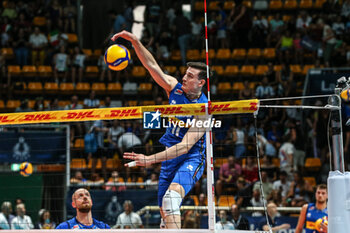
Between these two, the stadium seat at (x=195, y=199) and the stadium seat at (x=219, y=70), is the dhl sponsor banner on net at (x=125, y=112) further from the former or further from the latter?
the stadium seat at (x=219, y=70)

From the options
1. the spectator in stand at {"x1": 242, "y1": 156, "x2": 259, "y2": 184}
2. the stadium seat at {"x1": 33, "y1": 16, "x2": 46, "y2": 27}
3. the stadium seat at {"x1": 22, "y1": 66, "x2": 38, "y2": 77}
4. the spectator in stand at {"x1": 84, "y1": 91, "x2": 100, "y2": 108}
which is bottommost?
the spectator in stand at {"x1": 242, "y1": 156, "x2": 259, "y2": 184}

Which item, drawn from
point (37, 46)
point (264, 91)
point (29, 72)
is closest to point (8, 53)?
point (37, 46)

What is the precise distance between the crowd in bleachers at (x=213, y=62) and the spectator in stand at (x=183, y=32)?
35 millimetres

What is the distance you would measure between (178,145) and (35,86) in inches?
508

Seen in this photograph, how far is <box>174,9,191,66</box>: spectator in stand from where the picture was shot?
1941 centimetres

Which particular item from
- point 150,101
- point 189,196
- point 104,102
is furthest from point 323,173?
point 104,102

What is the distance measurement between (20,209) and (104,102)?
6457mm

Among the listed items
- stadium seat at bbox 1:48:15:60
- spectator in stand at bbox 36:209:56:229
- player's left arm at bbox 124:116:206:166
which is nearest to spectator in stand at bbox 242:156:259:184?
spectator in stand at bbox 36:209:56:229

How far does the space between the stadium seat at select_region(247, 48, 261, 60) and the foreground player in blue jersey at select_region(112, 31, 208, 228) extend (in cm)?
1300

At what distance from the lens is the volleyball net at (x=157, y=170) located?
12.5 meters

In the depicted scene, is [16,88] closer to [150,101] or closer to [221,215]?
[150,101]

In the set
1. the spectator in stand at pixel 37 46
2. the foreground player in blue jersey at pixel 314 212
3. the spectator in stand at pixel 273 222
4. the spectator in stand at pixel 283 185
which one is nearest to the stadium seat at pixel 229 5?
the spectator in stand at pixel 37 46

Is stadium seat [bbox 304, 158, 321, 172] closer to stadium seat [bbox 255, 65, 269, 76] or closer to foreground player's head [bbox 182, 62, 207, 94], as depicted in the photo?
stadium seat [bbox 255, 65, 269, 76]

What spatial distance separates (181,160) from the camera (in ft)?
23.3
